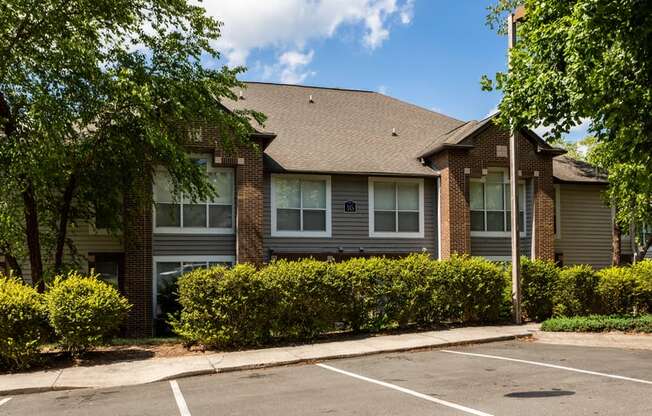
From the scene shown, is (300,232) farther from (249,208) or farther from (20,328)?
(20,328)

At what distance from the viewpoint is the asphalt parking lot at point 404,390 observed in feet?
27.2

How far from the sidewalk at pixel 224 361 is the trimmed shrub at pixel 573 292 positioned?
2.12 m

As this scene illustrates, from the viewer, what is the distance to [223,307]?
14.2m

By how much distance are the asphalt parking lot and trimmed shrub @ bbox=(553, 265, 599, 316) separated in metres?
4.91

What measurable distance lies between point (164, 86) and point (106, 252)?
22.6ft

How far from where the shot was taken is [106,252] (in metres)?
20.5

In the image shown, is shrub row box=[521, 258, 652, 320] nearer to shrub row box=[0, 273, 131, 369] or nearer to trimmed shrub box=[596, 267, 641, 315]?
trimmed shrub box=[596, 267, 641, 315]

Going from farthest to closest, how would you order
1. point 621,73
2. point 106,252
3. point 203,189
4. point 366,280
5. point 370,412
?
point 106,252
point 203,189
point 366,280
point 621,73
point 370,412

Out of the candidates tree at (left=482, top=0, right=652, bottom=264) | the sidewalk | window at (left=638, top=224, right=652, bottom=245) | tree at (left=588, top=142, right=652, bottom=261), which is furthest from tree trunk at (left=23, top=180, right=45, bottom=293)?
window at (left=638, top=224, right=652, bottom=245)

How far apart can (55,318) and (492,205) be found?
→ 16330 mm

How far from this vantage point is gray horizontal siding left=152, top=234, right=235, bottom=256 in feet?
67.6

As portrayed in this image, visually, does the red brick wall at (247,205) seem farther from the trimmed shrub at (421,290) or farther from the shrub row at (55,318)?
the shrub row at (55,318)

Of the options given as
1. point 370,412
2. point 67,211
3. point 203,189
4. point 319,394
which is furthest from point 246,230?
point 370,412

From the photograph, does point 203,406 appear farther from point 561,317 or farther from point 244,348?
point 561,317
